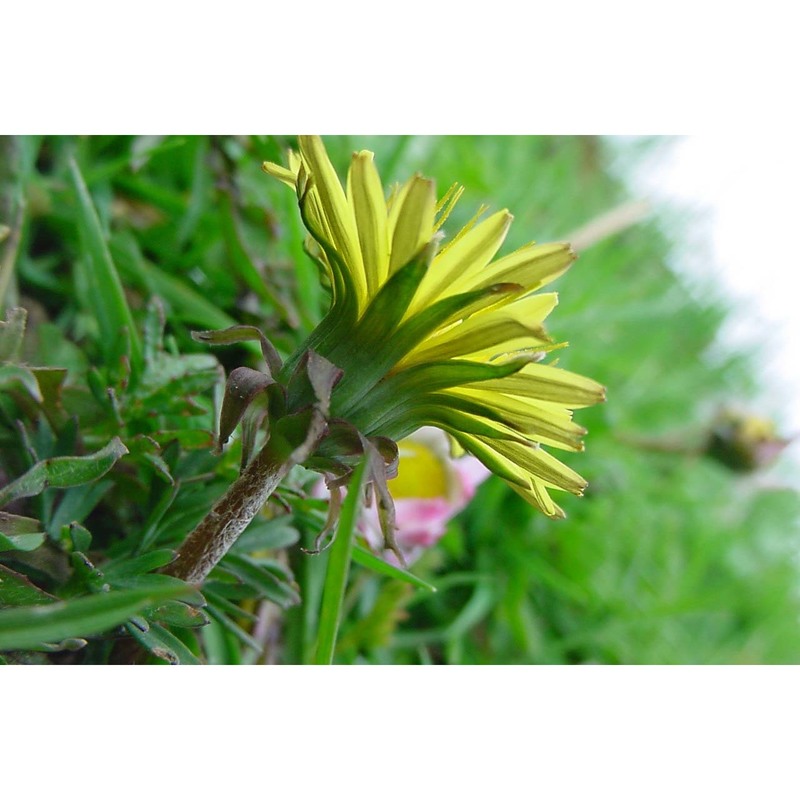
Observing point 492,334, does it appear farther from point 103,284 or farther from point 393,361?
point 103,284

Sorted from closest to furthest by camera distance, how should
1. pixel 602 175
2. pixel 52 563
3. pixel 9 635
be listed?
1. pixel 9 635
2. pixel 52 563
3. pixel 602 175

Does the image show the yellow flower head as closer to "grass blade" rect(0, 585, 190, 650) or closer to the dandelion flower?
the dandelion flower

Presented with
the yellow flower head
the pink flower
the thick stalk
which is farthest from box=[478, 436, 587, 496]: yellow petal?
the pink flower

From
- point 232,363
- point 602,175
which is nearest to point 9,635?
point 232,363

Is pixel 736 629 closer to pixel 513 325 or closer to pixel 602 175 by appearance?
pixel 602 175

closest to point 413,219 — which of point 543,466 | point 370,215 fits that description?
point 370,215

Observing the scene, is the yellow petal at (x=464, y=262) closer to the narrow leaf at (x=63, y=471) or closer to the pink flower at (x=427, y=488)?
the narrow leaf at (x=63, y=471)

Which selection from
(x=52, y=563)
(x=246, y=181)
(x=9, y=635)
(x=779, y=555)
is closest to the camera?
(x=9, y=635)

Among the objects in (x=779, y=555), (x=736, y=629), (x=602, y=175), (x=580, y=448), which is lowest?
(x=736, y=629)
